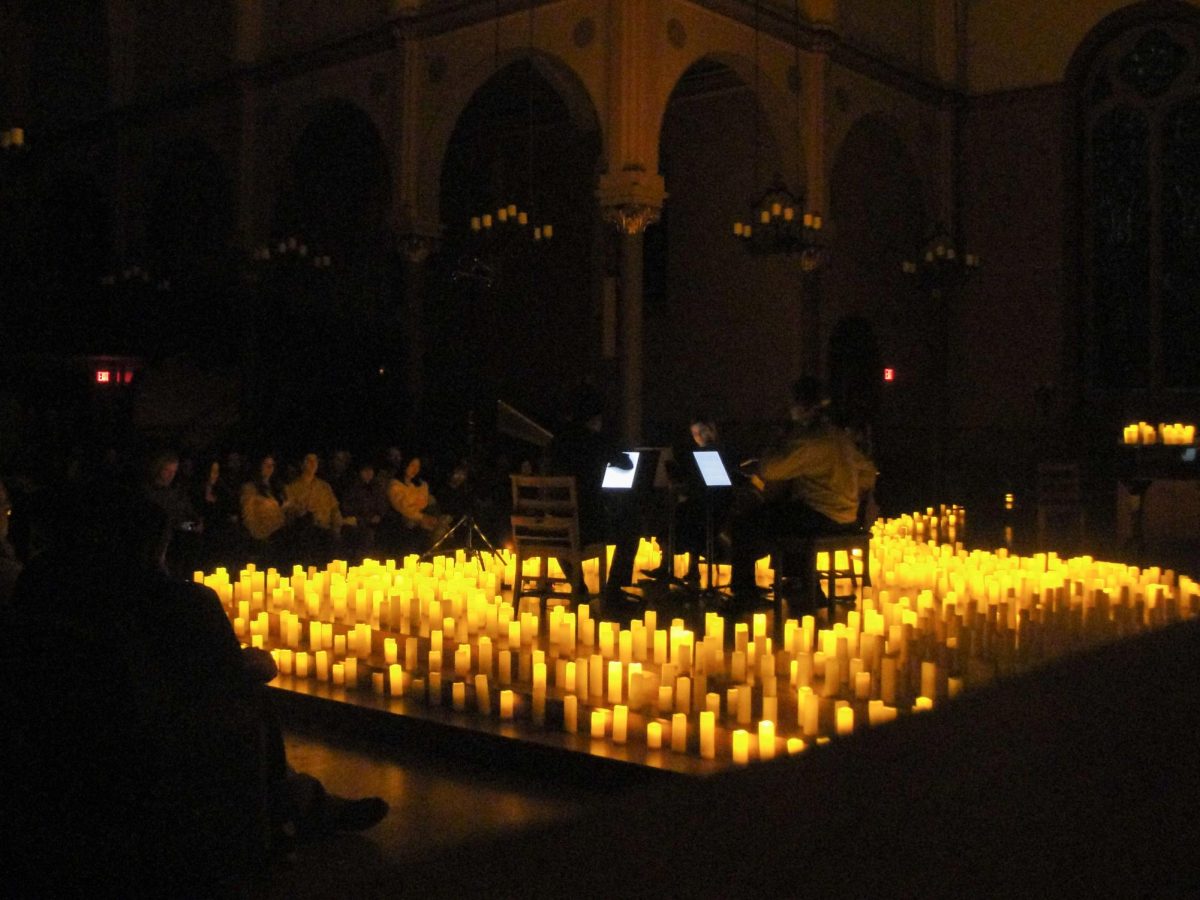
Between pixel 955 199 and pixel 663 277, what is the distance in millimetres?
4118

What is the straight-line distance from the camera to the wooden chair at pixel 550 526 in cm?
697

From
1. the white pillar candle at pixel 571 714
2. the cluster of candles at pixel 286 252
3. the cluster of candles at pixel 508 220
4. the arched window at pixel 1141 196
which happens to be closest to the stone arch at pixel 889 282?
the arched window at pixel 1141 196

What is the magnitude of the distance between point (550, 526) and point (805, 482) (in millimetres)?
1364

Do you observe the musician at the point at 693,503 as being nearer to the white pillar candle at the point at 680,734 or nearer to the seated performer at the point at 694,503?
the seated performer at the point at 694,503

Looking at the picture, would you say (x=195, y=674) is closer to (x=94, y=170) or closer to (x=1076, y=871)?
(x=1076, y=871)

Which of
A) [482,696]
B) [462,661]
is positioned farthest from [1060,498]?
[482,696]

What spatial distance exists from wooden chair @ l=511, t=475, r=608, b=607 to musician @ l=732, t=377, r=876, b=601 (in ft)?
2.79

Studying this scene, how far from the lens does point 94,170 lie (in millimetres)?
20141

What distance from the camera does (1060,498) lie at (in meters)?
12.7

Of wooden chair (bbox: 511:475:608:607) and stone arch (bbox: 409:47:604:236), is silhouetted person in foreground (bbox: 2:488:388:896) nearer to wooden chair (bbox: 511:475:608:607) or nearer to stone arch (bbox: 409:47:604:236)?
wooden chair (bbox: 511:475:608:607)

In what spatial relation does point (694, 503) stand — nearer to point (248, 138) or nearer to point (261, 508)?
point (261, 508)

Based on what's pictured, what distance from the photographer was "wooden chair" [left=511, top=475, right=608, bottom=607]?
697 centimetres

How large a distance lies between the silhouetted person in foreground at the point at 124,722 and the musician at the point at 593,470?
13.2 feet

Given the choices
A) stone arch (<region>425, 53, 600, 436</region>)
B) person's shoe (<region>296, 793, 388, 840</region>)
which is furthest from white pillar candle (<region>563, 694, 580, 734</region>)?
stone arch (<region>425, 53, 600, 436</region>)
